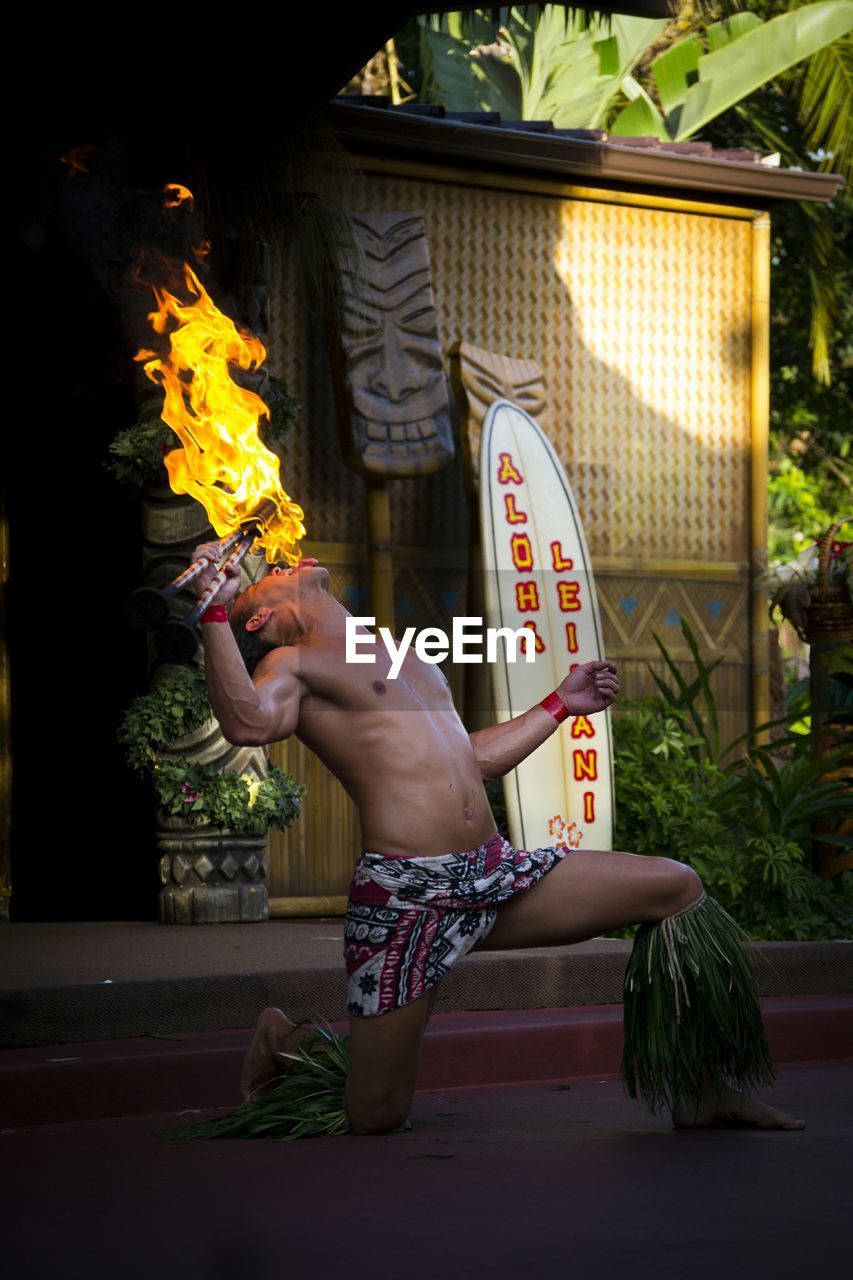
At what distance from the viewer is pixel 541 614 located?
26.5 feet

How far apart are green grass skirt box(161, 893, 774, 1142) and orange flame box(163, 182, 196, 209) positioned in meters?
3.47

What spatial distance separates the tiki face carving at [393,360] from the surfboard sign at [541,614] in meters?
0.30

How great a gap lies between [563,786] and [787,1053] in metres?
2.23

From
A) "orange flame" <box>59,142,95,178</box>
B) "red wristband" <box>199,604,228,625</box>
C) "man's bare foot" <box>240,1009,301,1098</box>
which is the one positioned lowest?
"man's bare foot" <box>240,1009,301,1098</box>

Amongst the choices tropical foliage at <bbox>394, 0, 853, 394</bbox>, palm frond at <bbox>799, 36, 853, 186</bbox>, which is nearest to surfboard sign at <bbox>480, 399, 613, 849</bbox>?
tropical foliage at <bbox>394, 0, 853, 394</bbox>

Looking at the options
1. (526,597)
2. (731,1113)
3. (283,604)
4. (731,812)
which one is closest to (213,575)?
(283,604)

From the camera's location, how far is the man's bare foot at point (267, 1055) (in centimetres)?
457

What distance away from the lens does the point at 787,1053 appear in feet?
19.2

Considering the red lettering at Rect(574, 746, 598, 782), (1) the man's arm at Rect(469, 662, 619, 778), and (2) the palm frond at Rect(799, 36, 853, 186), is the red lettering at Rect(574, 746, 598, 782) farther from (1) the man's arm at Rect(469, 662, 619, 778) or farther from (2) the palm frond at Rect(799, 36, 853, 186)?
(2) the palm frond at Rect(799, 36, 853, 186)

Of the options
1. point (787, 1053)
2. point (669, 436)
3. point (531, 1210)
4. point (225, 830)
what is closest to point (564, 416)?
point (669, 436)

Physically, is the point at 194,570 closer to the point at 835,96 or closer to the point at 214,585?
the point at 214,585

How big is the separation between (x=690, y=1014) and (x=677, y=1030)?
5 cm

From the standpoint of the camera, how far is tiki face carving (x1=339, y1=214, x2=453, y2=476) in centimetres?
790

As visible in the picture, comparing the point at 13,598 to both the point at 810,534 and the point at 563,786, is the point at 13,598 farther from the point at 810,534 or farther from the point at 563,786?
the point at 810,534
